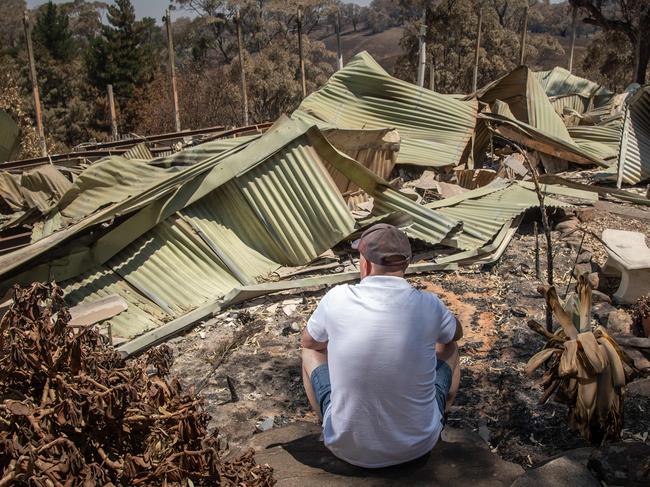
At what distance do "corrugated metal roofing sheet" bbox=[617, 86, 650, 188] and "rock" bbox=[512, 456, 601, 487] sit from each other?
24.0 ft

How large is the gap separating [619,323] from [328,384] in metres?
2.66

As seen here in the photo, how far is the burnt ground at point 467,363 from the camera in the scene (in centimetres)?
344

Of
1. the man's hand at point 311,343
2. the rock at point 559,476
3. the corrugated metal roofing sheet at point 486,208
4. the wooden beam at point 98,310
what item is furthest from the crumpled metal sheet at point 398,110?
the rock at point 559,476

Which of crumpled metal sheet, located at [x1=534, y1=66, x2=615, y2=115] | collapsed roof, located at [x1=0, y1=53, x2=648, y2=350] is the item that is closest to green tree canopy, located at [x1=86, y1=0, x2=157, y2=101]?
crumpled metal sheet, located at [x1=534, y1=66, x2=615, y2=115]

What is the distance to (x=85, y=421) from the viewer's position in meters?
2.02

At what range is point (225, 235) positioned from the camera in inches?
221

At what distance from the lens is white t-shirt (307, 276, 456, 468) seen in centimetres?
258

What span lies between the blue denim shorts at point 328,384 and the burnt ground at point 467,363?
0.56 metres

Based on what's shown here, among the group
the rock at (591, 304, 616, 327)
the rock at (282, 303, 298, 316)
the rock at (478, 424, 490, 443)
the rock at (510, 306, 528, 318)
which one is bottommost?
the rock at (510, 306, 528, 318)

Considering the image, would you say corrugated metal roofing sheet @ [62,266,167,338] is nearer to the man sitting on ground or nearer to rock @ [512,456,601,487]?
the man sitting on ground

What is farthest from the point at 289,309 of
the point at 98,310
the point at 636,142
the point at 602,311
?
the point at 636,142

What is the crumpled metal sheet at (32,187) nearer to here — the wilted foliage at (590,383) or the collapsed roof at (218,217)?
the collapsed roof at (218,217)

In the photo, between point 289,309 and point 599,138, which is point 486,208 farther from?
point 599,138

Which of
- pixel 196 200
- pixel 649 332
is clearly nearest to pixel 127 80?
pixel 196 200
